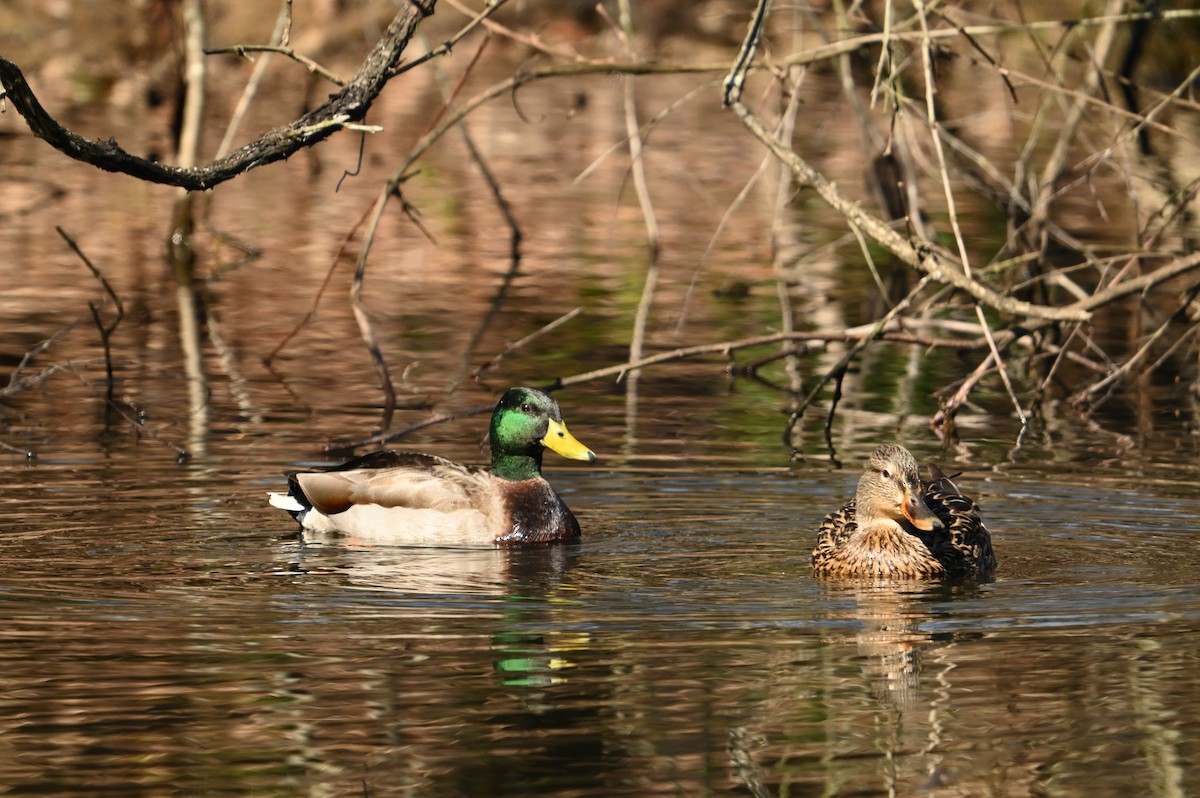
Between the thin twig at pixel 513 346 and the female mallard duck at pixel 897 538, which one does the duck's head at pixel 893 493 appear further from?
the thin twig at pixel 513 346

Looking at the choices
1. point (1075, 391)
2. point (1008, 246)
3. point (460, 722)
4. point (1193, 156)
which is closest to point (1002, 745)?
point (460, 722)

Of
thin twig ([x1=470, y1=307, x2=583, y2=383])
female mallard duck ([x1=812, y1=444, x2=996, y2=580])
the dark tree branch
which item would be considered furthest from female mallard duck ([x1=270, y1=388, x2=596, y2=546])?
the dark tree branch

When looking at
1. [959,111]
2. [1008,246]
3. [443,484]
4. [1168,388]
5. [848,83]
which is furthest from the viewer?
[959,111]

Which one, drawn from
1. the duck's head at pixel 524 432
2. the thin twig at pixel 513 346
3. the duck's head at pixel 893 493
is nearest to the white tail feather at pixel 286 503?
the duck's head at pixel 524 432

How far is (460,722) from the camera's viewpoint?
6680 millimetres

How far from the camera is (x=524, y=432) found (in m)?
10.8

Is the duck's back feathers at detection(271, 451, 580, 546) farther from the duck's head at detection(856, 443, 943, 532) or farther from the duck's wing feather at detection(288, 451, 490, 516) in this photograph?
the duck's head at detection(856, 443, 943, 532)

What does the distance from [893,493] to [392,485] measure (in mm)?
2544

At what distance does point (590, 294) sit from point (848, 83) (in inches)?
140

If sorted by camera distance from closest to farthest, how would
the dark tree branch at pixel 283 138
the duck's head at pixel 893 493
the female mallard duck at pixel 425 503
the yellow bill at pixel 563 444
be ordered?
the dark tree branch at pixel 283 138 < the duck's head at pixel 893 493 < the female mallard duck at pixel 425 503 < the yellow bill at pixel 563 444

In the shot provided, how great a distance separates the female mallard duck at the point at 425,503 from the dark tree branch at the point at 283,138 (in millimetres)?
2723

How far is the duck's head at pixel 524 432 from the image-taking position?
1078 cm

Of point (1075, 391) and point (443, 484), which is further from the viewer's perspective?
point (1075, 391)

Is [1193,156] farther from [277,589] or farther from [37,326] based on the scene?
[277,589]
